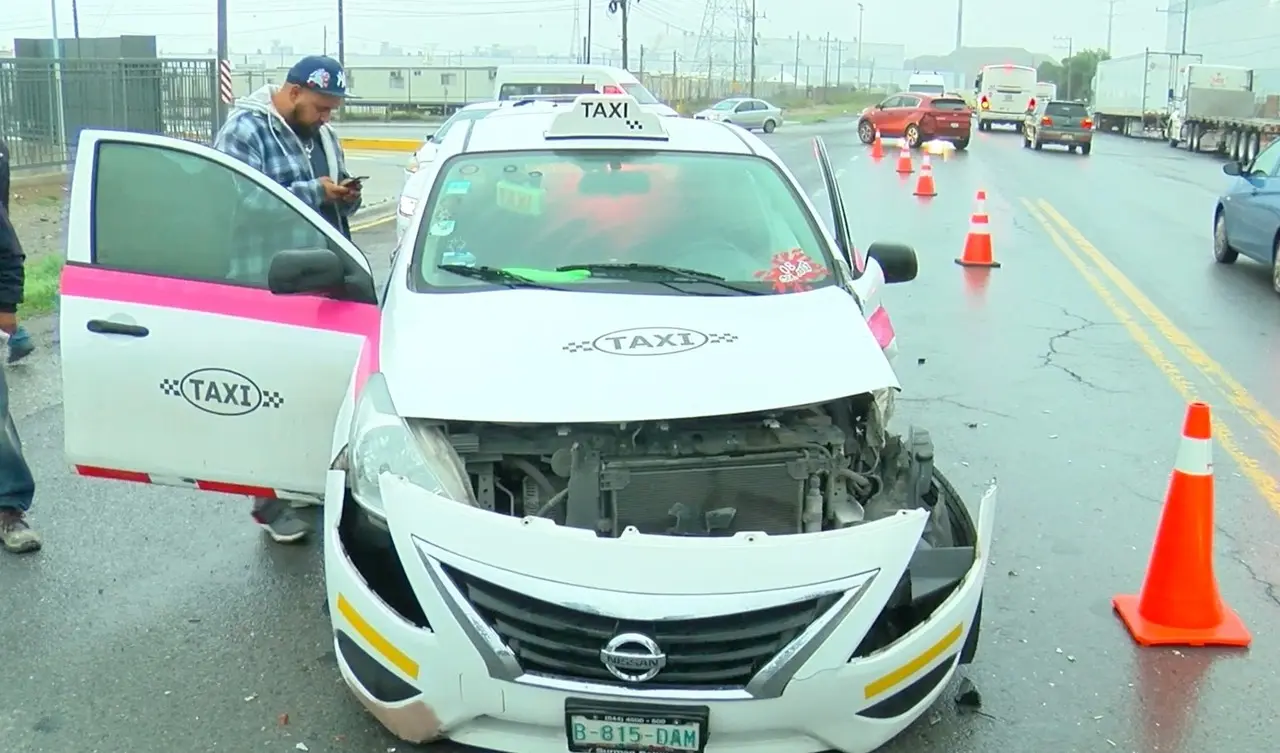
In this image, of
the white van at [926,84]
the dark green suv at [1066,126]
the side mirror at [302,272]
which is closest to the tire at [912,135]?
the dark green suv at [1066,126]

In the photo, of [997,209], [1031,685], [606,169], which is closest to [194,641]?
[606,169]

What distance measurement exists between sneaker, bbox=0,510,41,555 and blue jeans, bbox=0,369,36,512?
5cm

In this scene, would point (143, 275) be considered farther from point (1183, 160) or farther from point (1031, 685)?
point (1183, 160)

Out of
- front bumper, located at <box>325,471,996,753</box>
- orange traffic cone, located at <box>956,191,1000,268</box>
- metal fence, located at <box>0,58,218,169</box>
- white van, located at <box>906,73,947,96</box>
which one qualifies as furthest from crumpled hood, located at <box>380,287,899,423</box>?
white van, located at <box>906,73,947,96</box>

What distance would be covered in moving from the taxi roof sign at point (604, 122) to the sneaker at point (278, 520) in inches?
73.7

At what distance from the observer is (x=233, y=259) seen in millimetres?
4727

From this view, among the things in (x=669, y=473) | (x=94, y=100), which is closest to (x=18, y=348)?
(x=669, y=473)

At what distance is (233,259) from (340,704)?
1735mm

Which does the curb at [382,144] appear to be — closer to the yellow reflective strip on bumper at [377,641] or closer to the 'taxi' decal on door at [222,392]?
the 'taxi' decal on door at [222,392]

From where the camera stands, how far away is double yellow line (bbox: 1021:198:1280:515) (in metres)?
6.64

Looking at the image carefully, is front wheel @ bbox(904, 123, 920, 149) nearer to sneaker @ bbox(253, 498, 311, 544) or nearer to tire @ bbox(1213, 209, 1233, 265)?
tire @ bbox(1213, 209, 1233, 265)

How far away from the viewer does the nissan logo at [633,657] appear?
3064 mm

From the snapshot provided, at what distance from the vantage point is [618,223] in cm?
478

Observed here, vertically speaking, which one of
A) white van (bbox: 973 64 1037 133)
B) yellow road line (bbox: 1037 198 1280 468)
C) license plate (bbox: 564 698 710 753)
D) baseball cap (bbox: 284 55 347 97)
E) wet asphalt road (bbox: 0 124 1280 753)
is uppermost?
white van (bbox: 973 64 1037 133)
